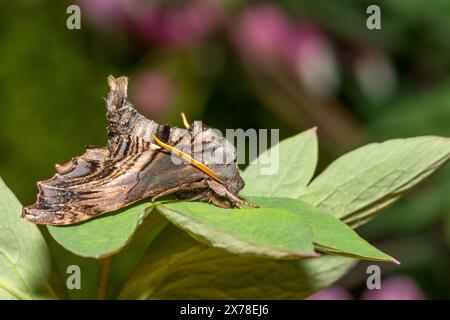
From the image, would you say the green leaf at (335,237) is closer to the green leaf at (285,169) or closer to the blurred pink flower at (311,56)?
the green leaf at (285,169)

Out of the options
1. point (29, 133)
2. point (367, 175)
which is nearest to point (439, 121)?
point (29, 133)

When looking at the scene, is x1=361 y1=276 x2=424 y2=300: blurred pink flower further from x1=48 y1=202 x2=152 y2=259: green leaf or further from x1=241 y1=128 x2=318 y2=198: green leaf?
x1=48 y1=202 x2=152 y2=259: green leaf

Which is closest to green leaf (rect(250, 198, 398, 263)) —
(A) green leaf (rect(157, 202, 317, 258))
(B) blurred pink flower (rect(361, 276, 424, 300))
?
(A) green leaf (rect(157, 202, 317, 258))

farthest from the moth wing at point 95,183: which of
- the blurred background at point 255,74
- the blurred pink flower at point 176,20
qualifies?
the blurred pink flower at point 176,20

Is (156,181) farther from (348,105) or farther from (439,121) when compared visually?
(348,105)

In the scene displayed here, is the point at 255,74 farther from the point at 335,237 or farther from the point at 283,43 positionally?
the point at 335,237
